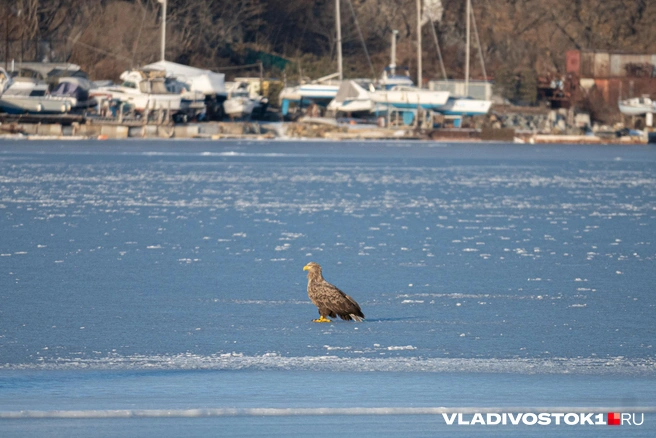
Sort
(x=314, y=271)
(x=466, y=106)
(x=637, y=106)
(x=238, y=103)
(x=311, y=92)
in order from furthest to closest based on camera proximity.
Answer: (x=637, y=106), (x=311, y=92), (x=466, y=106), (x=238, y=103), (x=314, y=271)

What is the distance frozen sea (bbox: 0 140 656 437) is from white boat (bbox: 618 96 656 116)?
42402 millimetres

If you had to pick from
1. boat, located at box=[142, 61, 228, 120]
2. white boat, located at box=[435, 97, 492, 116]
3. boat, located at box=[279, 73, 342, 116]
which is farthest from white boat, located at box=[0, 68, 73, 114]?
white boat, located at box=[435, 97, 492, 116]

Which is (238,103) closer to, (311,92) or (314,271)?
(311,92)

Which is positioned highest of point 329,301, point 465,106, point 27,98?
point 27,98

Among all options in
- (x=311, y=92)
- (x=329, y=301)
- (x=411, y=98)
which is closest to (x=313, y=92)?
(x=311, y=92)

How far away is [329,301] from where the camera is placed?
8.70 m

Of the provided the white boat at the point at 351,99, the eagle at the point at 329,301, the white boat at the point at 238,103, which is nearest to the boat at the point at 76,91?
the white boat at the point at 238,103

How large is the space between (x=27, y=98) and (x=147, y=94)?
540 cm

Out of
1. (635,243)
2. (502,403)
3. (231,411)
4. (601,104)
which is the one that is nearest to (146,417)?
(231,411)

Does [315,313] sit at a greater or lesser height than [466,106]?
lesser

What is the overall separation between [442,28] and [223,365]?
67.9 meters

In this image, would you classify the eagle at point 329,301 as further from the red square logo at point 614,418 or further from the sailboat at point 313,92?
the sailboat at point 313,92

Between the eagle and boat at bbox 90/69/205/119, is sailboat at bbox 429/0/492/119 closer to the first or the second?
boat at bbox 90/69/205/119

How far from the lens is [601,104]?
6350 centimetres
